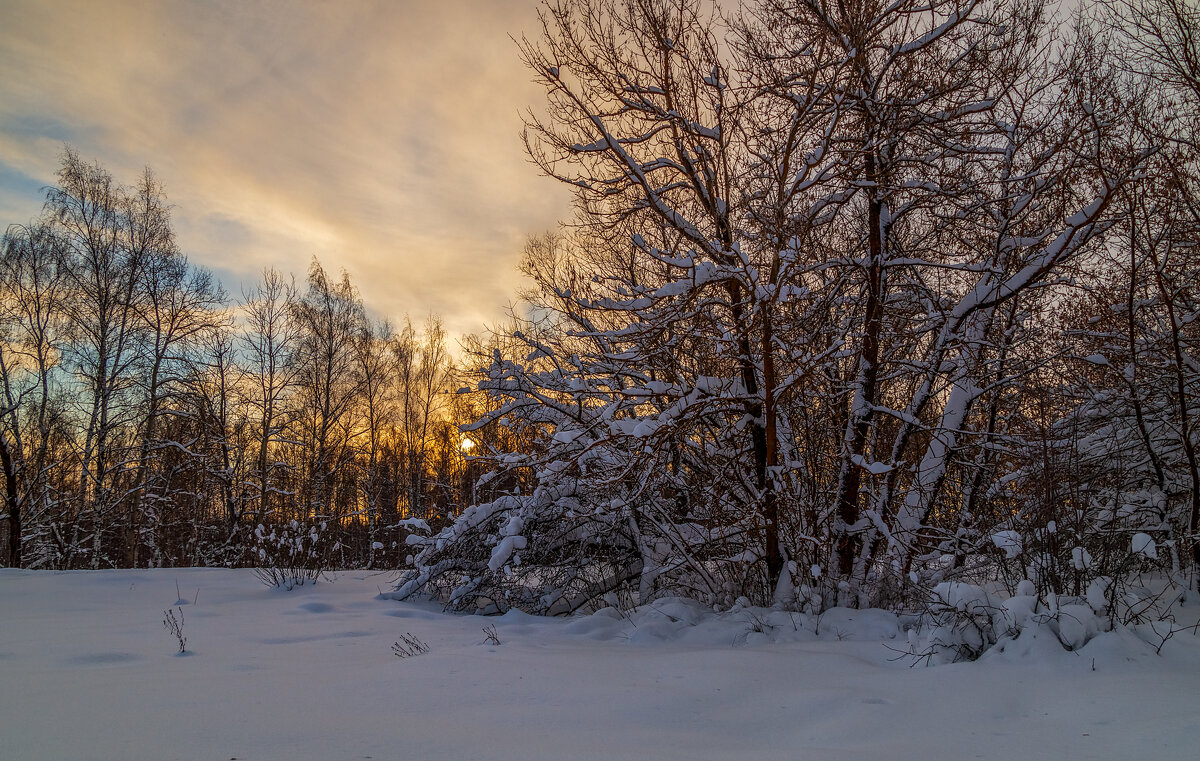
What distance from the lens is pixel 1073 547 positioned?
3697 millimetres

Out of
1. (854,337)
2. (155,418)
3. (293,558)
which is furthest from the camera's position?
(155,418)

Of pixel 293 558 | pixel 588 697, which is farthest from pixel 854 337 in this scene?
pixel 293 558

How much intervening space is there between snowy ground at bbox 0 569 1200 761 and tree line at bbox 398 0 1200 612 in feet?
3.92

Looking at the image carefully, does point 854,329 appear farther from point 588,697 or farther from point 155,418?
point 155,418

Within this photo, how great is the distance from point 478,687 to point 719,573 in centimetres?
326

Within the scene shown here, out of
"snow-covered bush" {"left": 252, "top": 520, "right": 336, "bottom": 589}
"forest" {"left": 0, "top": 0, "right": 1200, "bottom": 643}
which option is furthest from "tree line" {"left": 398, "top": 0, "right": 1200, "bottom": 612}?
"snow-covered bush" {"left": 252, "top": 520, "right": 336, "bottom": 589}

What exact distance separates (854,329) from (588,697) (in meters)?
4.52

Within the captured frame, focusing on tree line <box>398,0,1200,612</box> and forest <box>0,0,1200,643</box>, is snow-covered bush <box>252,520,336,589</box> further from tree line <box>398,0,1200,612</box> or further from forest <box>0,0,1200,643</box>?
tree line <box>398,0,1200,612</box>

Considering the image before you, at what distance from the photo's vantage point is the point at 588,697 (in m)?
3.12

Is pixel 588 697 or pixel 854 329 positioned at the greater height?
pixel 854 329

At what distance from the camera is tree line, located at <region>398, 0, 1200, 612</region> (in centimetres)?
538

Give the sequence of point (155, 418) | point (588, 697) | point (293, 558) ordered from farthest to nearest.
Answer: point (155, 418), point (293, 558), point (588, 697)

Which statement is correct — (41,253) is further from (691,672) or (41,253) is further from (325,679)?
(691,672)

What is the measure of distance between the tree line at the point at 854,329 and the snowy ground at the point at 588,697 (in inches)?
47.0
